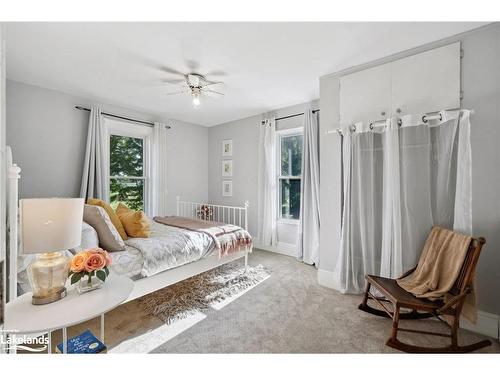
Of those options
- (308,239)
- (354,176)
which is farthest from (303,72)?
(308,239)

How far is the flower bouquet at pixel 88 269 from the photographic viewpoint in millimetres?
1129

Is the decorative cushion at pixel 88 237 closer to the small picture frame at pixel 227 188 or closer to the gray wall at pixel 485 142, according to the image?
the small picture frame at pixel 227 188

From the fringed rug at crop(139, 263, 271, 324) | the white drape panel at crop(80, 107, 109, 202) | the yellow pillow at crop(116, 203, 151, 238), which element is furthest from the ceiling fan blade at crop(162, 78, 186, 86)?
the fringed rug at crop(139, 263, 271, 324)

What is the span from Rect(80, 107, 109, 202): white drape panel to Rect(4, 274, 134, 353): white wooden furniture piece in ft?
7.40

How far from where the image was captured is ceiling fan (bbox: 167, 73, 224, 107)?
2522 mm

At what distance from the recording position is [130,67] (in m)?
2.35

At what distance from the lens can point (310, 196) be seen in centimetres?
336

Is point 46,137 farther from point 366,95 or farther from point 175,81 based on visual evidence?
point 366,95

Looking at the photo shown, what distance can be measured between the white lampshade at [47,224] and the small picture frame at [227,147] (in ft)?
11.4

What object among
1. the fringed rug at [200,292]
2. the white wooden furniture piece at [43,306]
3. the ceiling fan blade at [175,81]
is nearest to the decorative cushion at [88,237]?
the white wooden furniture piece at [43,306]

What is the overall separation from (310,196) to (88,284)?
2812 millimetres

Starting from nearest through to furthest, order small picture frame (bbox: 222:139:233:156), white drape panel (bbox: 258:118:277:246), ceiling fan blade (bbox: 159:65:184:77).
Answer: ceiling fan blade (bbox: 159:65:184:77) → white drape panel (bbox: 258:118:277:246) → small picture frame (bbox: 222:139:233:156)

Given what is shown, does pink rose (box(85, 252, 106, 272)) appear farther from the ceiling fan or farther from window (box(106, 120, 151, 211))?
window (box(106, 120, 151, 211))
